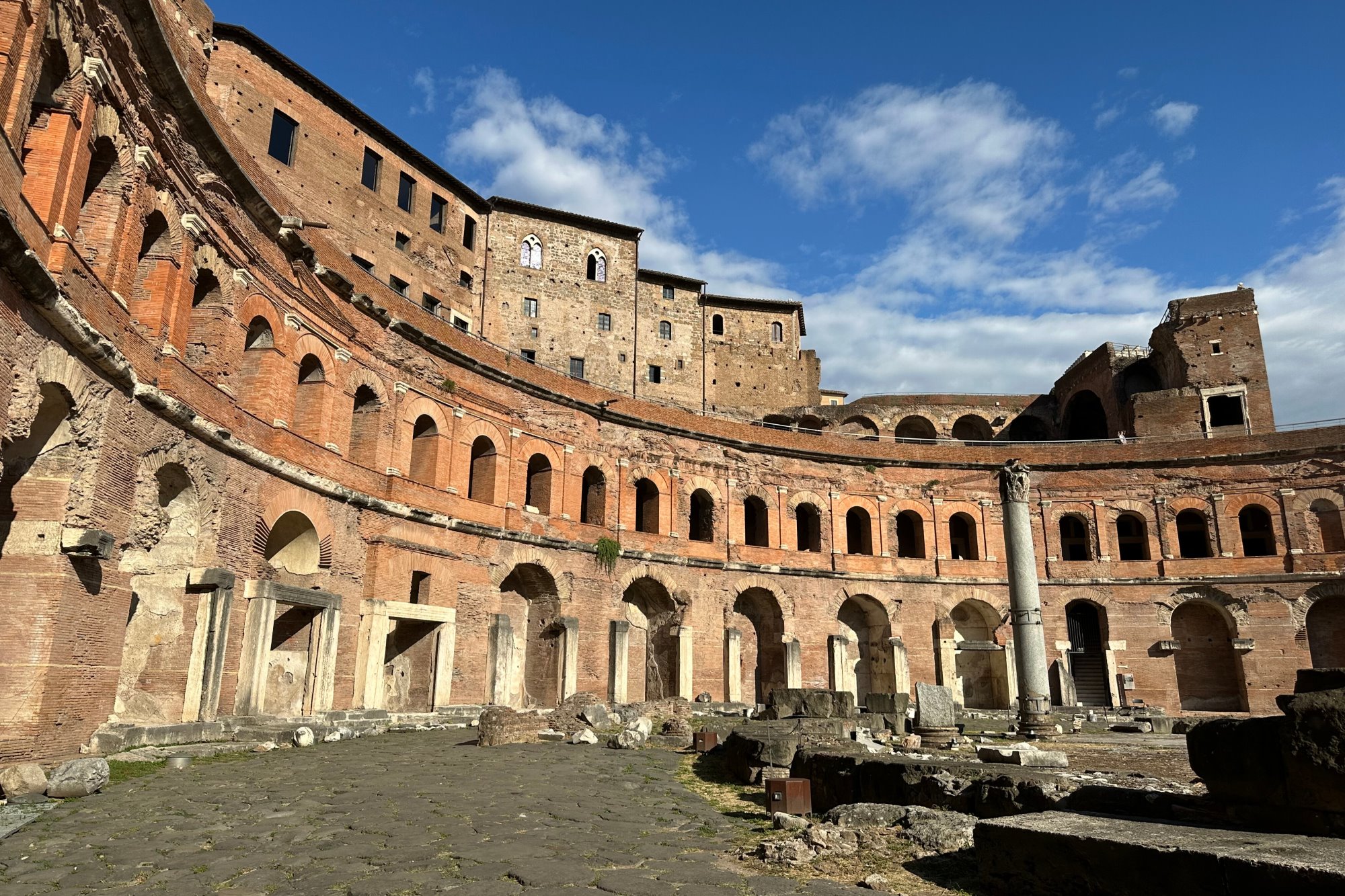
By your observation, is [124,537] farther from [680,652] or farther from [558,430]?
[680,652]

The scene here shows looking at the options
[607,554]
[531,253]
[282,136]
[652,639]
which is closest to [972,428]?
[531,253]

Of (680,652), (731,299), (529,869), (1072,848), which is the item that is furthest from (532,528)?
(731,299)

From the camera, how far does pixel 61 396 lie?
9.69 meters

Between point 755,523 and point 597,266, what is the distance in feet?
43.8

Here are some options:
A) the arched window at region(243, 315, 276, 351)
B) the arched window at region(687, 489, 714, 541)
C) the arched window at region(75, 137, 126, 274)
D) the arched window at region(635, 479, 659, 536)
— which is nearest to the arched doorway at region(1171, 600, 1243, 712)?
the arched window at region(687, 489, 714, 541)

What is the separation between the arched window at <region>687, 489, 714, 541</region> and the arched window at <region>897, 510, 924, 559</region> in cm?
682

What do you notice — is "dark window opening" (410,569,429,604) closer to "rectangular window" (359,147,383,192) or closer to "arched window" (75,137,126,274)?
"arched window" (75,137,126,274)

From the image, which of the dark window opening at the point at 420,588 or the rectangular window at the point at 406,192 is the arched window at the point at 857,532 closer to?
the dark window opening at the point at 420,588

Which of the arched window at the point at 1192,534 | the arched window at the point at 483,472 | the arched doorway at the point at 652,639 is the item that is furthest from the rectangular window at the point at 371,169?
the arched window at the point at 1192,534

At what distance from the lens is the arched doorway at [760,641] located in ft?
85.7

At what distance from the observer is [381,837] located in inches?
265

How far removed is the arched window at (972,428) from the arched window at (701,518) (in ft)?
57.7

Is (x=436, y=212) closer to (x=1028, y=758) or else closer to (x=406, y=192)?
(x=406, y=192)

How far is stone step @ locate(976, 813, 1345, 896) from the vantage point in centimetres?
402
